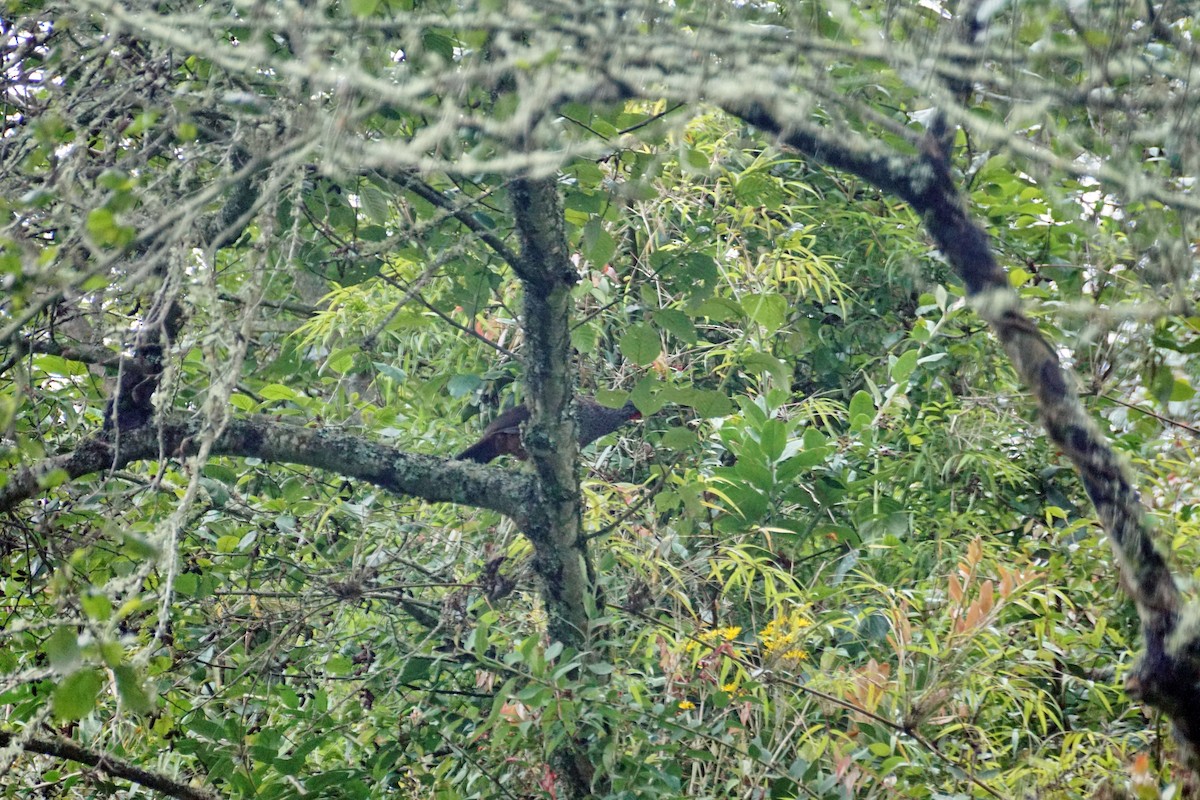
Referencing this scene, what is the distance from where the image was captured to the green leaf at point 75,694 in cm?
98

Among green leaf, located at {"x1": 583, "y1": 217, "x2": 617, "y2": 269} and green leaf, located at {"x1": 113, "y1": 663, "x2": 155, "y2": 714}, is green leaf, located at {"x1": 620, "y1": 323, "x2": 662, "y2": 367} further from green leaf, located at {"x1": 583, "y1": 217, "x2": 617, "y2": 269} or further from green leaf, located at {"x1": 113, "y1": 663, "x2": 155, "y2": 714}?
green leaf, located at {"x1": 113, "y1": 663, "x2": 155, "y2": 714}

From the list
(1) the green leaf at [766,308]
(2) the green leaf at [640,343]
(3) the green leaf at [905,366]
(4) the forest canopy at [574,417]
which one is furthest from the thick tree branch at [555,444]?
(3) the green leaf at [905,366]

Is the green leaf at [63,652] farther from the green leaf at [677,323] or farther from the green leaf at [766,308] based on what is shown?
the green leaf at [766,308]

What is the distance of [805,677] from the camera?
6.28ft

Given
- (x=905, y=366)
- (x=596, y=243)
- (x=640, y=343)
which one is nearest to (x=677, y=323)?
(x=640, y=343)

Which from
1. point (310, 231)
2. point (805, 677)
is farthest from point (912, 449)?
point (310, 231)

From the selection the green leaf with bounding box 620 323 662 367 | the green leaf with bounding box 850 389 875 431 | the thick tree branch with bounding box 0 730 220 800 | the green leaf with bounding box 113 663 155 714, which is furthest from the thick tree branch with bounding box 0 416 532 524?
the green leaf with bounding box 850 389 875 431

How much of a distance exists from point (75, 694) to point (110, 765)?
687 mm

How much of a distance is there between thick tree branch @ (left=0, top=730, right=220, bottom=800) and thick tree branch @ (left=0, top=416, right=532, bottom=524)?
0.41m

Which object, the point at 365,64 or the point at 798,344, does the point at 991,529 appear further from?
the point at 365,64

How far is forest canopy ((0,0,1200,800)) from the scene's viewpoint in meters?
0.97

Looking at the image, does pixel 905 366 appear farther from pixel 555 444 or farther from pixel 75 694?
pixel 75 694

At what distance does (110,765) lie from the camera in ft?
5.12

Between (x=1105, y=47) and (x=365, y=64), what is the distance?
2.73ft
